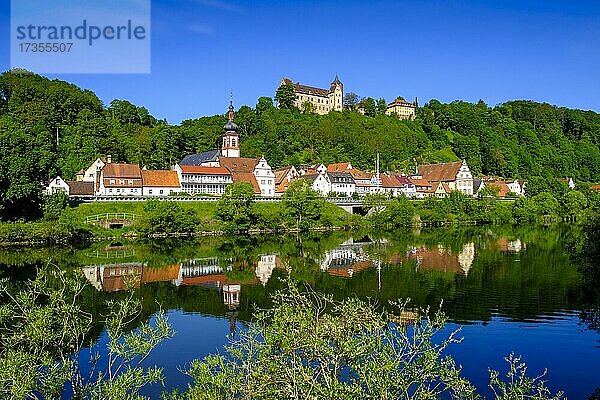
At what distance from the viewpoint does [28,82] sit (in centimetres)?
8525

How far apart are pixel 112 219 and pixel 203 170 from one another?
16981 mm

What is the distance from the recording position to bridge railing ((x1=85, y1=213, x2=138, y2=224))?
164ft

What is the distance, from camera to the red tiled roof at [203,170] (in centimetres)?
6462

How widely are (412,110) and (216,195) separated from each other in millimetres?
74206

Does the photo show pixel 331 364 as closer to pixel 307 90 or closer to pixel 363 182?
pixel 363 182

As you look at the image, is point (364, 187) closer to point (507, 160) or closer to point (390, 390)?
point (507, 160)

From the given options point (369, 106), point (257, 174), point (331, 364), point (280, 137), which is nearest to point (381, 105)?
point (369, 106)

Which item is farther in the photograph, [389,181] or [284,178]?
[389,181]

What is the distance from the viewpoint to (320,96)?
4692 inches

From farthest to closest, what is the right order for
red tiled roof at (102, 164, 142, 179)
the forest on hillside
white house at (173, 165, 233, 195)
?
white house at (173, 165, 233, 195) < red tiled roof at (102, 164, 142, 179) < the forest on hillside

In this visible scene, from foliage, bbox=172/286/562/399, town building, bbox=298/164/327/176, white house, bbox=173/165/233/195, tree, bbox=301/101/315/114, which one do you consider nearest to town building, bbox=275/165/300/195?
town building, bbox=298/164/327/176

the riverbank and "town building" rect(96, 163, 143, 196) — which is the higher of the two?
"town building" rect(96, 163, 143, 196)

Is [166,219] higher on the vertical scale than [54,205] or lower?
lower

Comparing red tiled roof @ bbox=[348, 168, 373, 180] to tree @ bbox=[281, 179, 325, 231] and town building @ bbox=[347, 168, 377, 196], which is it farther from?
tree @ bbox=[281, 179, 325, 231]
